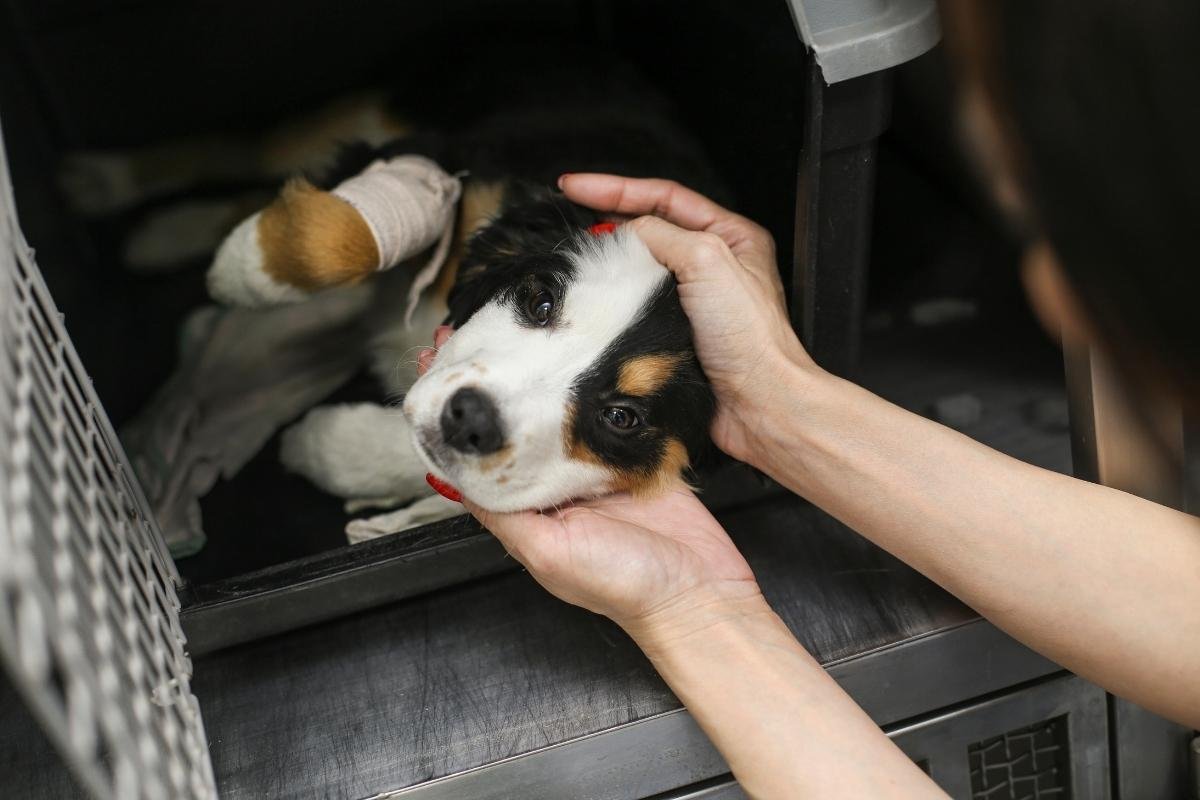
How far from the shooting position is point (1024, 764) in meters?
1.57

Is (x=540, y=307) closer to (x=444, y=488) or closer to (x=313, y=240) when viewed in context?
(x=444, y=488)

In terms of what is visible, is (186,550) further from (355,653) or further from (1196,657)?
(1196,657)

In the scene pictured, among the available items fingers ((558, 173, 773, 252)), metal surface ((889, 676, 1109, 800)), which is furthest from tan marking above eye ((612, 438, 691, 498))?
metal surface ((889, 676, 1109, 800))

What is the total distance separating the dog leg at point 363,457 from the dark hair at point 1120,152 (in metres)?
1.47

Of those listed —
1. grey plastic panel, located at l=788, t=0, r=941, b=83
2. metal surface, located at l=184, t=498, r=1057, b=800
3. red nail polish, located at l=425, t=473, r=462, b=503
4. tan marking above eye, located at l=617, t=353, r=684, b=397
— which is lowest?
metal surface, located at l=184, t=498, r=1057, b=800

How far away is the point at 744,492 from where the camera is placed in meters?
1.57

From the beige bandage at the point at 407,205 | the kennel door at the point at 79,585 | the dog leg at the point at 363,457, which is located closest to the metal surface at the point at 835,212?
the beige bandage at the point at 407,205

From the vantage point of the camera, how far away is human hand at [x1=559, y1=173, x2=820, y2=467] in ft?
4.51

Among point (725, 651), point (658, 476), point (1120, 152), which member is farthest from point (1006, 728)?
point (1120, 152)

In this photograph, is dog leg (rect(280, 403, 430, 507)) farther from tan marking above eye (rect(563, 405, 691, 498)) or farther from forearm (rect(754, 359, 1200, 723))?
forearm (rect(754, 359, 1200, 723))

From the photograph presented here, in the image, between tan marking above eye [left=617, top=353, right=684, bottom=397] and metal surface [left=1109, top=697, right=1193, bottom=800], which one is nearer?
tan marking above eye [left=617, top=353, right=684, bottom=397]

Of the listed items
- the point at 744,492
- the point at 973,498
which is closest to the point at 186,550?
the point at 744,492

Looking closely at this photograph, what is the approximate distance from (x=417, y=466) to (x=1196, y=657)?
1266 millimetres

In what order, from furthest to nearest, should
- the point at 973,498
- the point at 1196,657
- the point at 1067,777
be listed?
1. the point at 1067,777
2. the point at 973,498
3. the point at 1196,657
